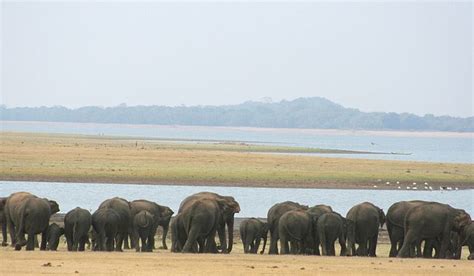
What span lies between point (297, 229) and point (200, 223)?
7.93 ft

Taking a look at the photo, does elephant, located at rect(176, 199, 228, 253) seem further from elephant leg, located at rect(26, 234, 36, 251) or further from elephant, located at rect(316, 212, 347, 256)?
elephant leg, located at rect(26, 234, 36, 251)

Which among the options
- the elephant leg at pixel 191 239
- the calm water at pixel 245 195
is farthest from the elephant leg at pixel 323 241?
the calm water at pixel 245 195

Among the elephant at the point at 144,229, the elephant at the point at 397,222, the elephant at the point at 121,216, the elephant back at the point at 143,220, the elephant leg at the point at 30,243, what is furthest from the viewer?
the elephant back at the point at 143,220

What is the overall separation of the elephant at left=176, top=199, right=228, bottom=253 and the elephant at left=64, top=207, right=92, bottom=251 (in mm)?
2384

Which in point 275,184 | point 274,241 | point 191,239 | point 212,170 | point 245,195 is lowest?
point 245,195

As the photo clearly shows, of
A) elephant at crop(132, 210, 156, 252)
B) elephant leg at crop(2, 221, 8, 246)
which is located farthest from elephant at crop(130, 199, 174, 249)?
elephant leg at crop(2, 221, 8, 246)

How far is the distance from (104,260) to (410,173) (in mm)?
52989

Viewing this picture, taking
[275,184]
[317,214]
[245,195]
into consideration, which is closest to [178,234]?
[317,214]

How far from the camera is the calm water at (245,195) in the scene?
49250 millimetres

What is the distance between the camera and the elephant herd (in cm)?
2841

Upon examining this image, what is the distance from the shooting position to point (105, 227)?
28750 mm

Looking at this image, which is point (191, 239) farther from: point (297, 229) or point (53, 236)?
point (53, 236)

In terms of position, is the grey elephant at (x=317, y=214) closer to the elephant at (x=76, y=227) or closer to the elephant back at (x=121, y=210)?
the elephant back at (x=121, y=210)

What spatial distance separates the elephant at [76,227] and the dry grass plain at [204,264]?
372mm
